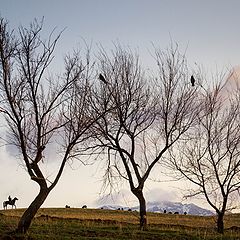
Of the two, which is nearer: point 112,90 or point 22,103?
point 22,103

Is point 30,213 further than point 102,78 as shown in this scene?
No

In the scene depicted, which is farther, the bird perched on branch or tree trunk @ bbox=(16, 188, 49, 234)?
the bird perched on branch

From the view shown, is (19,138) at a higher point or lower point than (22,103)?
lower

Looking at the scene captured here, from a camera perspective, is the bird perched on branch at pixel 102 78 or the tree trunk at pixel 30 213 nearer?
the tree trunk at pixel 30 213

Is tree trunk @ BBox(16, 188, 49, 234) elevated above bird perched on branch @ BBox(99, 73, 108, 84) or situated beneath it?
situated beneath

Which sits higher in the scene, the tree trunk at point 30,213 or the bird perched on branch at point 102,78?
the bird perched on branch at point 102,78

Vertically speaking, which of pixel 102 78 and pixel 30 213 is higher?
pixel 102 78

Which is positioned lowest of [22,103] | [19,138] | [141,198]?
[141,198]

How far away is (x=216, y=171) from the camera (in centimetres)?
2859

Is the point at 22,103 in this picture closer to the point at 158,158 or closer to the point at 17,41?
the point at 17,41

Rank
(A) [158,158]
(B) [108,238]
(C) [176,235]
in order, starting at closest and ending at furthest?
(B) [108,238], (C) [176,235], (A) [158,158]

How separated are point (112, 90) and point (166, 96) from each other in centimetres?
329

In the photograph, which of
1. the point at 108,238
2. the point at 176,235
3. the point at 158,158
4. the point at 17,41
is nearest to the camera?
the point at 108,238

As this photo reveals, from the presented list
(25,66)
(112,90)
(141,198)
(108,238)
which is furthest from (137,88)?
(108,238)
